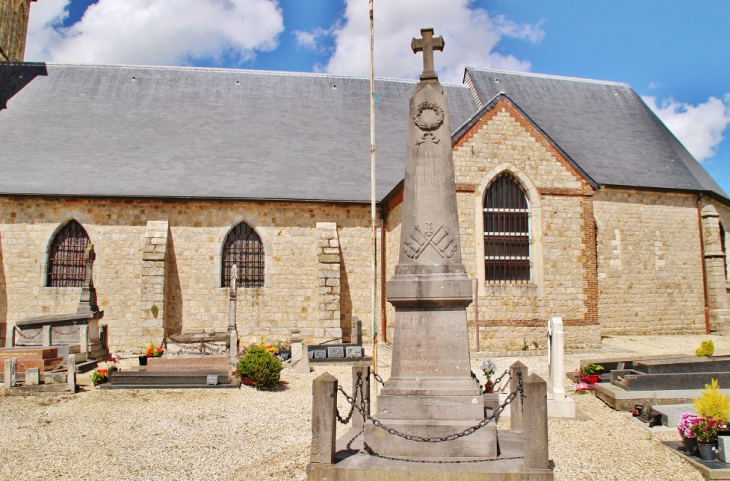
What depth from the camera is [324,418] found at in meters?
4.68

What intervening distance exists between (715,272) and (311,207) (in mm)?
13368

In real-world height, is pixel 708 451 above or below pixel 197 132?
below

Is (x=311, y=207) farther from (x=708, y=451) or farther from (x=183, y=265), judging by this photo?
(x=708, y=451)

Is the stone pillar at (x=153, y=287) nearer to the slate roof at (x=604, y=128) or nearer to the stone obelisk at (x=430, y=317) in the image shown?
the stone obelisk at (x=430, y=317)

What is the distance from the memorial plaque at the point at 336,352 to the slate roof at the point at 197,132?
4.74 metres

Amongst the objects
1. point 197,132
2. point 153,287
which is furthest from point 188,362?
point 197,132

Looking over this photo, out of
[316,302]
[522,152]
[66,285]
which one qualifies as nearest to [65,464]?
[316,302]

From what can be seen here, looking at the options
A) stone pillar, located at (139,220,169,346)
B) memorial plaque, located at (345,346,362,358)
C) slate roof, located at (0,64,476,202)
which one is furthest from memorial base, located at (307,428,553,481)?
slate roof, located at (0,64,476,202)

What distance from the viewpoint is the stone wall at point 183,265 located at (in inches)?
583

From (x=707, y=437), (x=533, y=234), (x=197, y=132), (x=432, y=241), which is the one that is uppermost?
(x=197, y=132)

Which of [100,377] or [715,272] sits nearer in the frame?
[100,377]

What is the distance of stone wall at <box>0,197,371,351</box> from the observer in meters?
14.8

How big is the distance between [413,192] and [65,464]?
4633 mm

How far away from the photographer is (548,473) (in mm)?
4461
